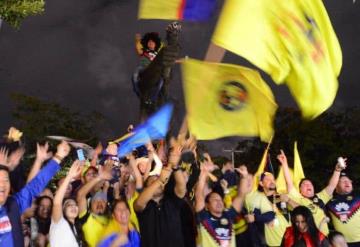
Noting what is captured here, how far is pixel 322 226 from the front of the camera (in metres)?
6.46

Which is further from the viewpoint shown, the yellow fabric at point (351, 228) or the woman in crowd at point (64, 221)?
the yellow fabric at point (351, 228)

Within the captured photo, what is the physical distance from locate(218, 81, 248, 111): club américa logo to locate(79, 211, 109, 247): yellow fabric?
160 centimetres

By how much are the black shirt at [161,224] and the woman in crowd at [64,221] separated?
55cm

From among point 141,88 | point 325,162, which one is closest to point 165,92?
point 141,88

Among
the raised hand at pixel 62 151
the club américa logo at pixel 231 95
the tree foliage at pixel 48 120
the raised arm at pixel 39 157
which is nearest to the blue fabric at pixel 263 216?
the club américa logo at pixel 231 95

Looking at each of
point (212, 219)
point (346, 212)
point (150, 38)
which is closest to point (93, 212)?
point (212, 219)

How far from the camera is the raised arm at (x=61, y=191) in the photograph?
4477 millimetres

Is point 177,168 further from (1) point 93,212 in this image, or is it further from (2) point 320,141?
(2) point 320,141

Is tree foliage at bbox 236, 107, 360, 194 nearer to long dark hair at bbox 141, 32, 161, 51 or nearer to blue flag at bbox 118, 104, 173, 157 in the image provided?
long dark hair at bbox 141, 32, 161, 51

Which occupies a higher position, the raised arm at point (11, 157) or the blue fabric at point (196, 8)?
the blue fabric at point (196, 8)

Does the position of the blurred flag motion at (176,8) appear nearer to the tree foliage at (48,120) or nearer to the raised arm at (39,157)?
the raised arm at (39,157)

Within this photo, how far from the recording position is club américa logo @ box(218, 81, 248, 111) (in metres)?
5.67

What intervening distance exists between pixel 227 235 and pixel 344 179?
2113mm

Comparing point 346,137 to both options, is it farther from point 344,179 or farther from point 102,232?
point 102,232
